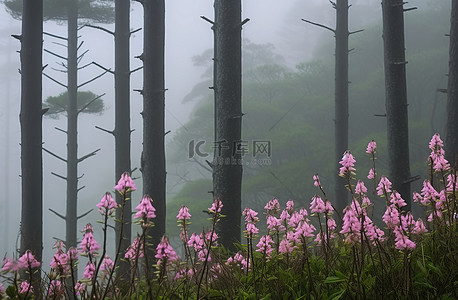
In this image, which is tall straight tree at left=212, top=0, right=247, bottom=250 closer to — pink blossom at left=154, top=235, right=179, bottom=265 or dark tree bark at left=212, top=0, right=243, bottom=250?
dark tree bark at left=212, top=0, right=243, bottom=250

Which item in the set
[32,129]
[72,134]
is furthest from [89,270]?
[72,134]

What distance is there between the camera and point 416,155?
16359 millimetres

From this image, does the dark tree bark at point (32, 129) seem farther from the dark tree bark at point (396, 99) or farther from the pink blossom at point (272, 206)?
the dark tree bark at point (396, 99)

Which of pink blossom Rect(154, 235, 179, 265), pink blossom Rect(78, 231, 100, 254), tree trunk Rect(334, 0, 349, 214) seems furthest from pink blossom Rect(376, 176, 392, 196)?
tree trunk Rect(334, 0, 349, 214)

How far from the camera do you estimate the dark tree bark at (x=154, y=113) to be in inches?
229

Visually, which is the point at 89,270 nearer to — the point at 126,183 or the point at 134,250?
the point at 134,250

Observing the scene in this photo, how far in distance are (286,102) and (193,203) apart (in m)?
6.67

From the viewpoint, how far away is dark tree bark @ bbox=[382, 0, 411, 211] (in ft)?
17.2

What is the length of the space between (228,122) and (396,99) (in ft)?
7.47

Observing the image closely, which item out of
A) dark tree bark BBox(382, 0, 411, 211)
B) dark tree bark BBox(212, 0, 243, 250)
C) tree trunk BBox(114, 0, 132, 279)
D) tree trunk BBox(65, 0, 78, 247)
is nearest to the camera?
dark tree bark BBox(212, 0, 243, 250)

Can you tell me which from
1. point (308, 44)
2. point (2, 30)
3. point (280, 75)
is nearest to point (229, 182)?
point (280, 75)

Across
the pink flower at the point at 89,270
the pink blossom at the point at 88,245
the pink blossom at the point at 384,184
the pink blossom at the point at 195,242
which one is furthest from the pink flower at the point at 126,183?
the pink blossom at the point at 384,184

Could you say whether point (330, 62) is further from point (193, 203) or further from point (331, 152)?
point (193, 203)

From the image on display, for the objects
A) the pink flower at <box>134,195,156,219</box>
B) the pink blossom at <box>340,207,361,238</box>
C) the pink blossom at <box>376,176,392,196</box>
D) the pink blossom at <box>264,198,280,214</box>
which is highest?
the pink blossom at <box>376,176,392,196</box>
